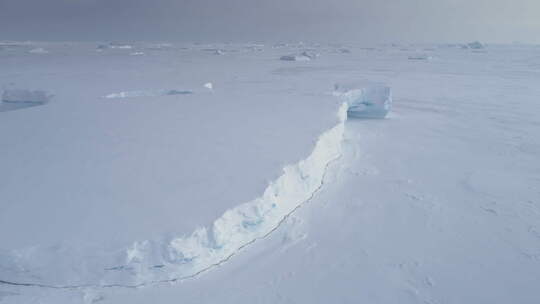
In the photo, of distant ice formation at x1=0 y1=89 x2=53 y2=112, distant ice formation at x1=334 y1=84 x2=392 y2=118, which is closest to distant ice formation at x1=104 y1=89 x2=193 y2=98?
distant ice formation at x1=0 y1=89 x2=53 y2=112

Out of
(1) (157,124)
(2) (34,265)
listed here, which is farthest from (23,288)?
(1) (157,124)

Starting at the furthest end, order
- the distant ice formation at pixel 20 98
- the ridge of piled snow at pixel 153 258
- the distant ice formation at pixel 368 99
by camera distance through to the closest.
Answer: the distant ice formation at pixel 20 98 < the distant ice formation at pixel 368 99 < the ridge of piled snow at pixel 153 258

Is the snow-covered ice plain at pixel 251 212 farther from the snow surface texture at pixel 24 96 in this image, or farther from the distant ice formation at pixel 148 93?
the snow surface texture at pixel 24 96

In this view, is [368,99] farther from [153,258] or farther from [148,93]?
[153,258]

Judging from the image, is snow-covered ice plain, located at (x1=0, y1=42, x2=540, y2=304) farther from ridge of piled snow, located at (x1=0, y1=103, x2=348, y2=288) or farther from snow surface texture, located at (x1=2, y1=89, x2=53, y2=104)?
snow surface texture, located at (x1=2, y1=89, x2=53, y2=104)

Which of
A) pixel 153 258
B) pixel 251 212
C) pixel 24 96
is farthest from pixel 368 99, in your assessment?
pixel 24 96

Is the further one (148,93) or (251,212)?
(148,93)

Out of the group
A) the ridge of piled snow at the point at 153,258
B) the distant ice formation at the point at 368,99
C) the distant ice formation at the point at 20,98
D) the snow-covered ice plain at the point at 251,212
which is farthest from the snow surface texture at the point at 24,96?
the ridge of piled snow at the point at 153,258

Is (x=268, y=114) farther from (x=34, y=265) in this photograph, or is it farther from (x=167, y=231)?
(x=34, y=265)
